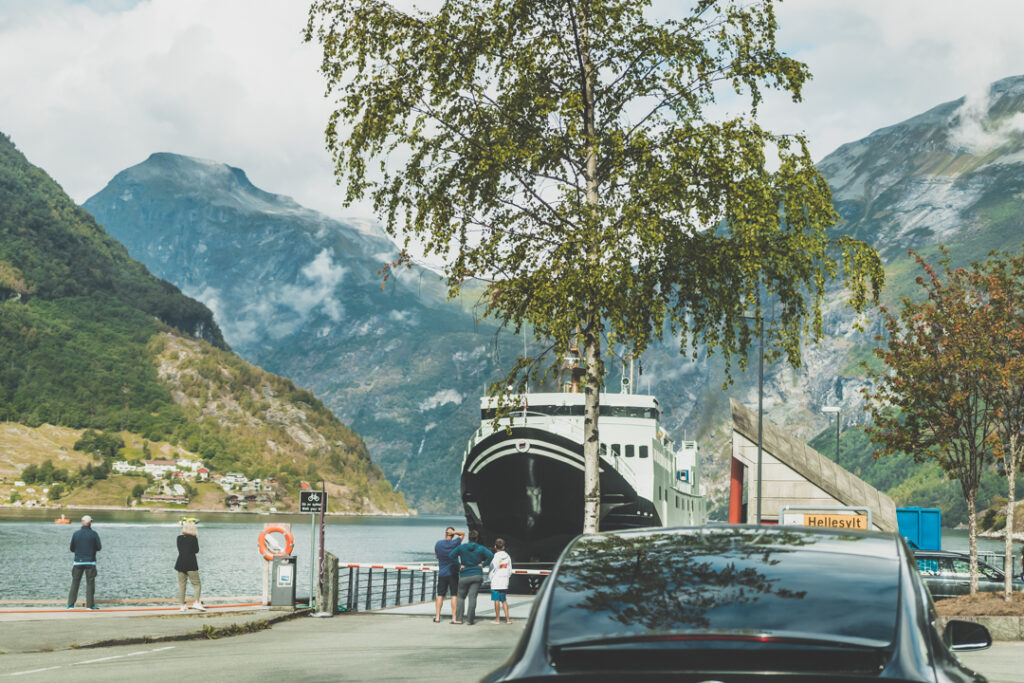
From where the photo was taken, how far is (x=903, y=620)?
3.63 m

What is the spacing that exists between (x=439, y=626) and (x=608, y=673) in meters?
19.0

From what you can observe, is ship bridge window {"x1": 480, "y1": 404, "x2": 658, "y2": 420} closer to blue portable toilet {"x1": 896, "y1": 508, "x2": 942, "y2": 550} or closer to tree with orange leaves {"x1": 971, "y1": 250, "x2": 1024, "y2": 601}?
blue portable toilet {"x1": 896, "y1": 508, "x2": 942, "y2": 550}

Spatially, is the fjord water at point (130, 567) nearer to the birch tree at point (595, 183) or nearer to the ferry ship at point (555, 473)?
the ferry ship at point (555, 473)

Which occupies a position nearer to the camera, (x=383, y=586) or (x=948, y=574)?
(x=948, y=574)

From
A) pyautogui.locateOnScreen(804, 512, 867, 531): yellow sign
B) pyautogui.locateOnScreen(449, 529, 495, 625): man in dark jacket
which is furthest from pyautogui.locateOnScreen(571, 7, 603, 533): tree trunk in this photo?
pyautogui.locateOnScreen(804, 512, 867, 531): yellow sign

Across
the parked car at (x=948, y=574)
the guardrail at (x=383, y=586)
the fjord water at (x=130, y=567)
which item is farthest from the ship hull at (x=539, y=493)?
the parked car at (x=948, y=574)

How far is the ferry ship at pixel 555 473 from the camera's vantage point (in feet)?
136

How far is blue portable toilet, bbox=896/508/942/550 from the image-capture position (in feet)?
113

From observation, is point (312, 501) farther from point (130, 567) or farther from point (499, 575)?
point (130, 567)

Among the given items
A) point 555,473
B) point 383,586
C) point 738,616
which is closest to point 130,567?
point 555,473

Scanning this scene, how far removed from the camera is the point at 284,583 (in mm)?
24125

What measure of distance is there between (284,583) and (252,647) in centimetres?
732

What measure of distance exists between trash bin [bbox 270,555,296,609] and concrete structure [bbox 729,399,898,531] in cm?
1249

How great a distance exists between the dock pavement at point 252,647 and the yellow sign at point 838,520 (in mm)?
3761
